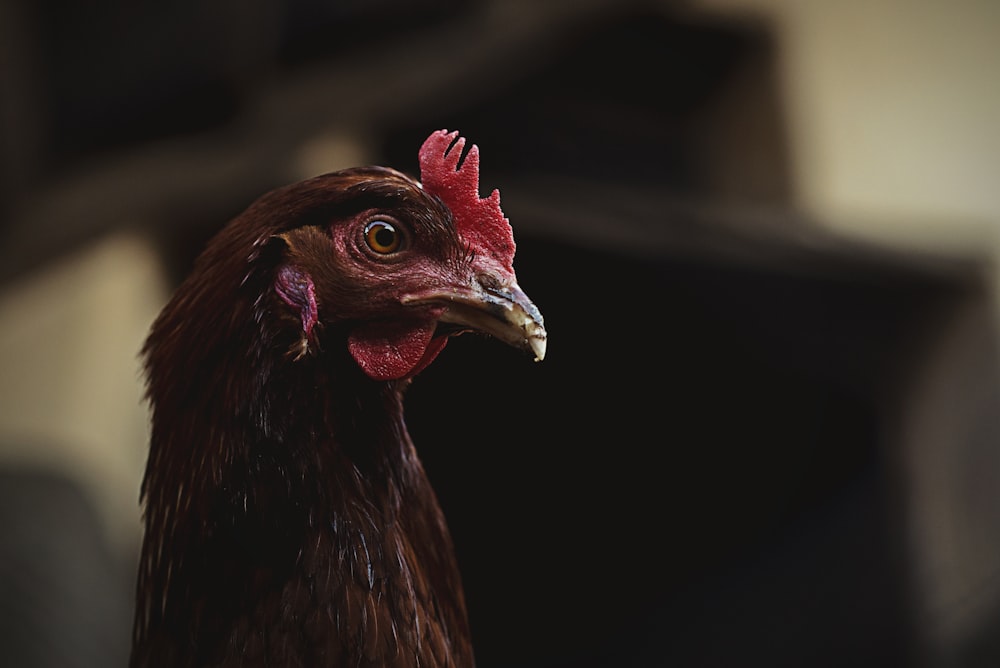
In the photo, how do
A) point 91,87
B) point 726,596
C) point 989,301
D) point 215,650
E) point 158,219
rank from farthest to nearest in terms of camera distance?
1. point 726,596
2. point 989,301
3. point 91,87
4. point 158,219
5. point 215,650

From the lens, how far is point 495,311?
67 centimetres

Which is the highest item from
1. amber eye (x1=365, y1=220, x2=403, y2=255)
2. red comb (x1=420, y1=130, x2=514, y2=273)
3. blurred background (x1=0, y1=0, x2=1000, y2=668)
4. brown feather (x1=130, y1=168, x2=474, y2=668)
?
blurred background (x1=0, y1=0, x2=1000, y2=668)

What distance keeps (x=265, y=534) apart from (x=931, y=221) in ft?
8.74

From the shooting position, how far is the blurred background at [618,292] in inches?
90.4

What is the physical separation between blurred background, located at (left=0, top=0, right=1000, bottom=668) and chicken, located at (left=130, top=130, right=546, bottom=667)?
1365 millimetres

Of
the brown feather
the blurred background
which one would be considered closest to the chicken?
the brown feather

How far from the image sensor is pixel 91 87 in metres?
→ 2.50

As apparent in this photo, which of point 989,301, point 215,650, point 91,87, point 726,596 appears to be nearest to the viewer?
point 215,650

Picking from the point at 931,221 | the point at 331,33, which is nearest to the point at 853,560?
the point at 931,221

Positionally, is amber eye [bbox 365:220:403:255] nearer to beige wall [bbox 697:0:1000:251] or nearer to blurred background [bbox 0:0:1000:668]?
blurred background [bbox 0:0:1000:668]

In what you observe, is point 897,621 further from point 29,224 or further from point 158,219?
point 29,224

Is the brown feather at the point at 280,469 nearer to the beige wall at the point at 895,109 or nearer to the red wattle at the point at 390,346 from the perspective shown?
the red wattle at the point at 390,346

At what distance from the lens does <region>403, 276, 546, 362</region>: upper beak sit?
0.66m

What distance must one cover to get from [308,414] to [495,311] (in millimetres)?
142
